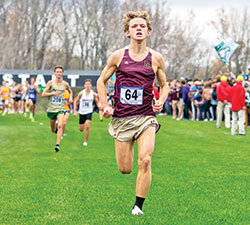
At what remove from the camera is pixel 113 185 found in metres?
8.68

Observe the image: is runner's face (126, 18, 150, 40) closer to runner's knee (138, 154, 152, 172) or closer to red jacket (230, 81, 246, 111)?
runner's knee (138, 154, 152, 172)

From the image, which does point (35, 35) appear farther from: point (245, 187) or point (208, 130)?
point (245, 187)

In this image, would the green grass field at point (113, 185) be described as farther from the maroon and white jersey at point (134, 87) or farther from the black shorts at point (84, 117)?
the maroon and white jersey at point (134, 87)

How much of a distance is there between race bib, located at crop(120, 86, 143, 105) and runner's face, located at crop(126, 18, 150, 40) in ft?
2.11

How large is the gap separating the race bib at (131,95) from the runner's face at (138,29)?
0.64m

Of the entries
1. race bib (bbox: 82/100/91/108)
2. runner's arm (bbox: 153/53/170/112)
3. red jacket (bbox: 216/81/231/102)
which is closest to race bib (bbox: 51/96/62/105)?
race bib (bbox: 82/100/91/108)

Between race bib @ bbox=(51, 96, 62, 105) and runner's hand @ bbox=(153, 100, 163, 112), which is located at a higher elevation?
runner's hand @ bbox=(153, 100, 163, 112)

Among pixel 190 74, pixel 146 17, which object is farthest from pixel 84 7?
pixel 146 17

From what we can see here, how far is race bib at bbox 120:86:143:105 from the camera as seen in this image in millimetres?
6379

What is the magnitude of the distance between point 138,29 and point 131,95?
2.73 ft

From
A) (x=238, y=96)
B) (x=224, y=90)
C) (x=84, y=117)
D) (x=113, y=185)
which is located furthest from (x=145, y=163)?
(x=224, y=90)

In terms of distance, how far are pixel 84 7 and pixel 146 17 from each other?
1985 inches

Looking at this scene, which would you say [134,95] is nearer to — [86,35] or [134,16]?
[134,16]

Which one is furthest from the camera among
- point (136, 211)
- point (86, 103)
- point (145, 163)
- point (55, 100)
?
point (86, 103)
